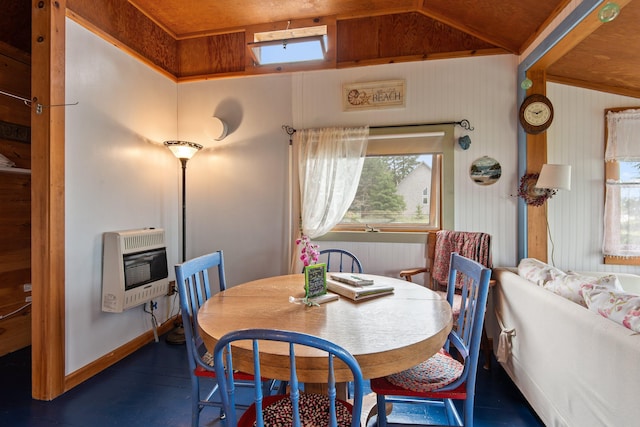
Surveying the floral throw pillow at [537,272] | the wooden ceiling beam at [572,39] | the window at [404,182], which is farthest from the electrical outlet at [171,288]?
the wooden ceiling beam at [572,39]

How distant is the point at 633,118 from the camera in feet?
8.99

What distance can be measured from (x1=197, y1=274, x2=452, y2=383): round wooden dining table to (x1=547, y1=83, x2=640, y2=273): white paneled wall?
6.35ft

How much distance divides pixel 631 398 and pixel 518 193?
190cm

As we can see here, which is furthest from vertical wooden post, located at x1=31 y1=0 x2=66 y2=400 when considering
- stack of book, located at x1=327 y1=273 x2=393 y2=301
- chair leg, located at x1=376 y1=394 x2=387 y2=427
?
chair leg, located at x1=376 y1=394 x2=387 y2=427

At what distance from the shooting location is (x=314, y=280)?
1569 millimetres

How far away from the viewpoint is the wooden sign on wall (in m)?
2.88

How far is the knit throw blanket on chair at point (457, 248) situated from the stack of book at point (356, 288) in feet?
3.52

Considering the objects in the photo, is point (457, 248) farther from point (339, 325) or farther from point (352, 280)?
point (339, 325)

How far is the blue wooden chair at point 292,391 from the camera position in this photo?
82cm

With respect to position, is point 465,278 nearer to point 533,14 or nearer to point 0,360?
point 533,14

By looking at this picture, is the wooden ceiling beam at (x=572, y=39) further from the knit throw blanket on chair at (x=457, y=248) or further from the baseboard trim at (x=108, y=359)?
the baseboard trim at (x=108, y=359)

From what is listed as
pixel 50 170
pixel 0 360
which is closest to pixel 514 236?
pixel 50 170

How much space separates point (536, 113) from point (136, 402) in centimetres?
363

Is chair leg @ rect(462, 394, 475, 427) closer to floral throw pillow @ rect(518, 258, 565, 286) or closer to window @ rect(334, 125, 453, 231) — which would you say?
floral throw pillow @ rect(518, 258, 565, 286)
